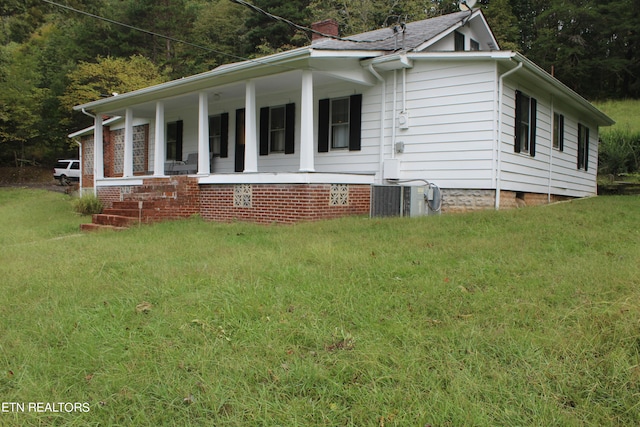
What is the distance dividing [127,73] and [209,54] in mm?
5921

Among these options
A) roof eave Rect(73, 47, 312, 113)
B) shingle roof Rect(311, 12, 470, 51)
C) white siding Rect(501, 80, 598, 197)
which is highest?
shingle roof Rect(311, 12, 470, 51)

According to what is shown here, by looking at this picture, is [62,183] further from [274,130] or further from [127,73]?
[274,130]

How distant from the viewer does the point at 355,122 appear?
10.0m

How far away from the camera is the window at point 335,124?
33.5 ft

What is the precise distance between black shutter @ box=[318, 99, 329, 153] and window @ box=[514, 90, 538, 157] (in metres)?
4.11

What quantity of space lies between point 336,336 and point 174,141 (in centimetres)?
1288

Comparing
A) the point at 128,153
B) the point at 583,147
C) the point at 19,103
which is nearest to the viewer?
the point at 128,153

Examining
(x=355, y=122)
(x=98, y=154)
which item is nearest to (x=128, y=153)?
(x=98, y=154)

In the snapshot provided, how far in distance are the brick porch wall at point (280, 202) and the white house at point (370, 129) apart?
0.02m

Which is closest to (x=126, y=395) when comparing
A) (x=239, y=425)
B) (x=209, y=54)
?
(x=239, y=425)

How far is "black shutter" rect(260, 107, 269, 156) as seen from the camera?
11.6 m

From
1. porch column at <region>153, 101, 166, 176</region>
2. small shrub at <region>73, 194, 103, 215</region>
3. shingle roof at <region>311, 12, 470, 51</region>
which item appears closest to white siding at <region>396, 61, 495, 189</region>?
shingle roof at <region>311, 12, 470, 51</region>

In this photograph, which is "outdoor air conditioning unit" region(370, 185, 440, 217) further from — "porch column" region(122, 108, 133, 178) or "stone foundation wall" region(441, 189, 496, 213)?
"porch column" region(122, 108, 133, 178)

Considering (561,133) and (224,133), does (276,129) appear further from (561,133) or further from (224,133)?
(561,133)
